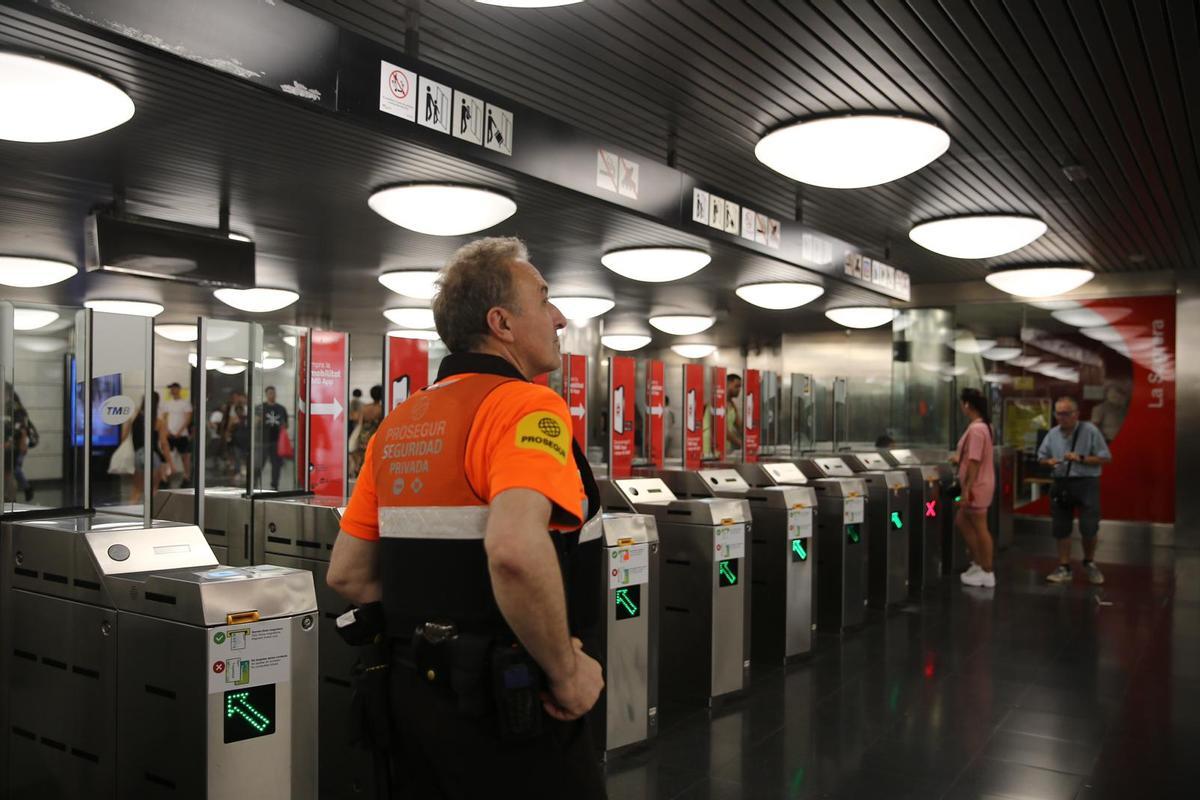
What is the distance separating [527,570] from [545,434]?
231 millimetres

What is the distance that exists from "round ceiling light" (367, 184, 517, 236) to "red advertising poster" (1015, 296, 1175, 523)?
760 cm

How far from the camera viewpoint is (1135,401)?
959cm

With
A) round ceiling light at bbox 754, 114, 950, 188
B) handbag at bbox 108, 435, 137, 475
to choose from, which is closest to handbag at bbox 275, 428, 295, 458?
handbag at bbox 108, 435, 137, 475

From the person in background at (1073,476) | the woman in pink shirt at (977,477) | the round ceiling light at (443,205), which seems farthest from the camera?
the person in background at (1073,476)

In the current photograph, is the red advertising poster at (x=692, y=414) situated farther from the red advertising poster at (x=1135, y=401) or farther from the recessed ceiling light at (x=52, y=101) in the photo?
the red advertising poster at (x=1135, y=401)

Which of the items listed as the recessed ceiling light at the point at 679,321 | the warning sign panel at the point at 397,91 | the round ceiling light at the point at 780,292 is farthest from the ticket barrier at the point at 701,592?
the recessed ceiling light at the point at 679,321

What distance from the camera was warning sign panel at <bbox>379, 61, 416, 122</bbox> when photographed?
3229 mm

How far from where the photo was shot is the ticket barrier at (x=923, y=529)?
728cm

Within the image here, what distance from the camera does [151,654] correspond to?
230 centimetres

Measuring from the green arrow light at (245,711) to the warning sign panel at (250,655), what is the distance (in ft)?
0.10

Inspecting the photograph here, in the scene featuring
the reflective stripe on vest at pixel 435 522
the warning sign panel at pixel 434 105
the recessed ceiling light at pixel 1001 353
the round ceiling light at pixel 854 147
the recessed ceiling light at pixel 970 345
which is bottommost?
the reflective stripe on vest at pixel 435 522

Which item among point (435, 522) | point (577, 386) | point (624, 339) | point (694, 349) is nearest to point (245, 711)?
point (435, 522)

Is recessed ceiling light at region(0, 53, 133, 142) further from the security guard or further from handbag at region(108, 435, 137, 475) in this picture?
the security guard

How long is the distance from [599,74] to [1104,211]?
432cm
